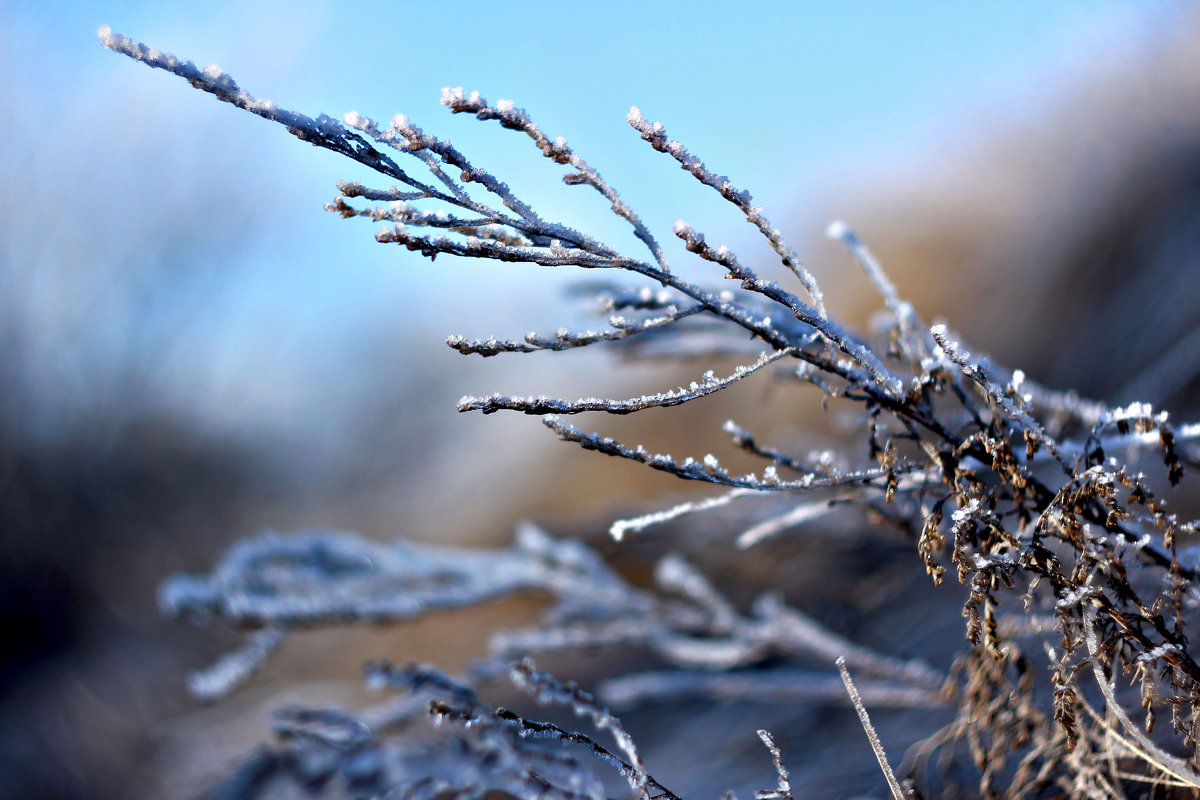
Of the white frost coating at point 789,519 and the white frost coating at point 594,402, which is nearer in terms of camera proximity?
the white frost coating at point 594,402

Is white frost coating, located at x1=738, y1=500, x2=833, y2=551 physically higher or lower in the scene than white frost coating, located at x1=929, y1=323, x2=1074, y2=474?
higher

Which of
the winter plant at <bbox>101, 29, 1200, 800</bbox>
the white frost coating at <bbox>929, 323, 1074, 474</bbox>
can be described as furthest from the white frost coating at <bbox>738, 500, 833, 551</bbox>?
the white frost coating at <bbox>929, 323, 1074, 474</bbox>

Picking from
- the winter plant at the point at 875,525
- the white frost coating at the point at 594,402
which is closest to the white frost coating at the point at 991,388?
the winter plant at the point at 875,525

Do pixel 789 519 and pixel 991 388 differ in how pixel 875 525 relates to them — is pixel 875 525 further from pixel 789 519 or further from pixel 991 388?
pixel 991 388

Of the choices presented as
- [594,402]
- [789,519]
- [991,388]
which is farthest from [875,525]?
[594,402]

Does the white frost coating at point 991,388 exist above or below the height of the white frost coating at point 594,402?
below

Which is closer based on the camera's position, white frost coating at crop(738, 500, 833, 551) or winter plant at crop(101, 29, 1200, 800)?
winter plant at crop(101, 29, 1200, 800)

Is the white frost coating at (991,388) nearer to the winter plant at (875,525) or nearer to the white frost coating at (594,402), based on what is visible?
the winter plant at (875,525)

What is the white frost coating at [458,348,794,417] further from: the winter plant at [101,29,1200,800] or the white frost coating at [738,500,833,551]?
the white frost coating at [738,500,833,551]
